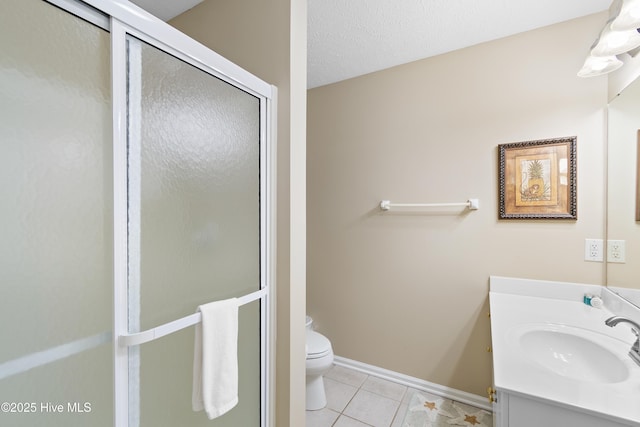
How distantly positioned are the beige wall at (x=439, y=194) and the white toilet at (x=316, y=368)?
1.61 ft

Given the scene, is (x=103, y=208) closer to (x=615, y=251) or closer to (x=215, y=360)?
(x=215, y=360)

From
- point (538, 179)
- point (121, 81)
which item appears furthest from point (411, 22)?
point (121, 81)

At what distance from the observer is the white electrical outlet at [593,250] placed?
1.49m

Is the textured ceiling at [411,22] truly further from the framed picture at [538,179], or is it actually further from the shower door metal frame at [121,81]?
the shower door metal frame at [121,81]

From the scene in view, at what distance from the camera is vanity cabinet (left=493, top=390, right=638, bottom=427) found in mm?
716

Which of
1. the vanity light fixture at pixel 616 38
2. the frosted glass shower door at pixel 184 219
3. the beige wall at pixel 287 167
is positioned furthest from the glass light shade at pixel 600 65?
the frosted glass shower door at pixel 184 219

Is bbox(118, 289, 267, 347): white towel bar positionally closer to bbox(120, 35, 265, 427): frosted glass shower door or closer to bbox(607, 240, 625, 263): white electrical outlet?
bbox(120, 35, 265, 427): frosted glass shower door

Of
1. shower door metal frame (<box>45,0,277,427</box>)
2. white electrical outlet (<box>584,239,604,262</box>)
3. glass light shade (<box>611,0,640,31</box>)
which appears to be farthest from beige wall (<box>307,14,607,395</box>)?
shower door metal frame (<box>45,0,277,427</box>)

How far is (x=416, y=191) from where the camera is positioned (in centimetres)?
199

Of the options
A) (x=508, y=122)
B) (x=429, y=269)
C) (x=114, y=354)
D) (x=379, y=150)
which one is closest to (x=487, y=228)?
(x=429, y=269)

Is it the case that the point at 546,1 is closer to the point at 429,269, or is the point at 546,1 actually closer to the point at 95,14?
the point at 429,269

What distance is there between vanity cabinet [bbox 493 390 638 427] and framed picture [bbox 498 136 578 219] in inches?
46.9

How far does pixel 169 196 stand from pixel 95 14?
47 centimetres

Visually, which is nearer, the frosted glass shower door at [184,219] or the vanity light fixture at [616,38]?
the frosted glass shower door at [184,219]
